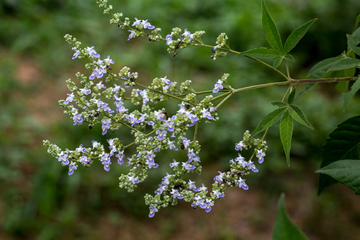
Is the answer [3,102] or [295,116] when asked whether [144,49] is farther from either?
[295,116]

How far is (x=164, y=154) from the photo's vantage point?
4328 mm

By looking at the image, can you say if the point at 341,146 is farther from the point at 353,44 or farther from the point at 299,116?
the point at 353,44

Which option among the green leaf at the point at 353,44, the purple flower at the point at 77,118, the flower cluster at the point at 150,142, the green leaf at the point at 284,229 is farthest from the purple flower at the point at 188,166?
the green leaf at the point at 353,44

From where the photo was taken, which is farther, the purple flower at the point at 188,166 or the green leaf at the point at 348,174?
the purple flower at the point at 188,166

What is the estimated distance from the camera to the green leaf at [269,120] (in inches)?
48.4

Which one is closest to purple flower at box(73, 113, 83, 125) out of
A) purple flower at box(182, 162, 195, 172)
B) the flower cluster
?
the flower cluster

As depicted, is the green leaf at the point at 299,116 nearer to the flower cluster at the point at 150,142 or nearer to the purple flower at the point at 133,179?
the flower cluster at the point at 150,142

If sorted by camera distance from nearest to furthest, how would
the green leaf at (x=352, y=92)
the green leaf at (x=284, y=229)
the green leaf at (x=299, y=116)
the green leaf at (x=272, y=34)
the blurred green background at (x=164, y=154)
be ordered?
the green leaf at (x=284, y=229)
the green leaf at (x=352, y=92)
the green leaf at (x=299, y=116)
the green leaf at (x=272, y=34)
the blurred green background at (x=164, y=154)

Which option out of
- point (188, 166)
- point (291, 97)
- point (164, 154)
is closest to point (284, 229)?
point (188, 166)

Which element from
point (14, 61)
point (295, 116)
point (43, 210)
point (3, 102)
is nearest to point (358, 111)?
point (295, 116)

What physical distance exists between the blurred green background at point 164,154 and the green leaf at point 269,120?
2.98m

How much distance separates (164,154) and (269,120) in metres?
3.17

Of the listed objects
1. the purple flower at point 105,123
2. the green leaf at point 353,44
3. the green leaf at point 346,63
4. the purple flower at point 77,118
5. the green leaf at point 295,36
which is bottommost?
the purple flower at point 105,123

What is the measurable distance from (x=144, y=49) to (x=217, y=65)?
57.1 inches
